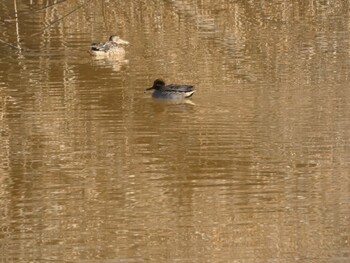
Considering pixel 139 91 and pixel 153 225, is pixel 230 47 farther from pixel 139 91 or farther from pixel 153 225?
pixel 153 225

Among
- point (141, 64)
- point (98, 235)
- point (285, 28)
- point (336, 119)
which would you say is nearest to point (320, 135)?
point (336, 119)

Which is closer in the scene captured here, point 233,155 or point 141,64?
point 233,155

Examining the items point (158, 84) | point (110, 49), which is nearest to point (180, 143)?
point (158, 84)

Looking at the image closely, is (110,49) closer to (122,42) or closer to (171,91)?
(122,42)

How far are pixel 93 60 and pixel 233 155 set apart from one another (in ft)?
18.5

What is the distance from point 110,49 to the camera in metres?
16.0

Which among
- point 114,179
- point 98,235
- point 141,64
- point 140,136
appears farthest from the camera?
point 141,64

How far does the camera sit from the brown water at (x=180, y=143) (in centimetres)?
867

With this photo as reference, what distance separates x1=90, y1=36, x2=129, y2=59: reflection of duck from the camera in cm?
1586

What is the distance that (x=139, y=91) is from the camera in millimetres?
14227

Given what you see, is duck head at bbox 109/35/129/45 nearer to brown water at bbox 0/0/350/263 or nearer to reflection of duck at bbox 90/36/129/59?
reflection of duck at bbox 90/36/129/59

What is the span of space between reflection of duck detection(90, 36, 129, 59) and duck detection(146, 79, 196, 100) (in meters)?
2.00

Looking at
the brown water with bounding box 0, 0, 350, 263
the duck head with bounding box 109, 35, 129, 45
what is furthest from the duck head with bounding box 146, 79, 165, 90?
the duck head with bounding box 109, 35, 129, 45

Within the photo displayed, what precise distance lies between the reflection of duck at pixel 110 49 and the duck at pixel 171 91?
2.00 metres
